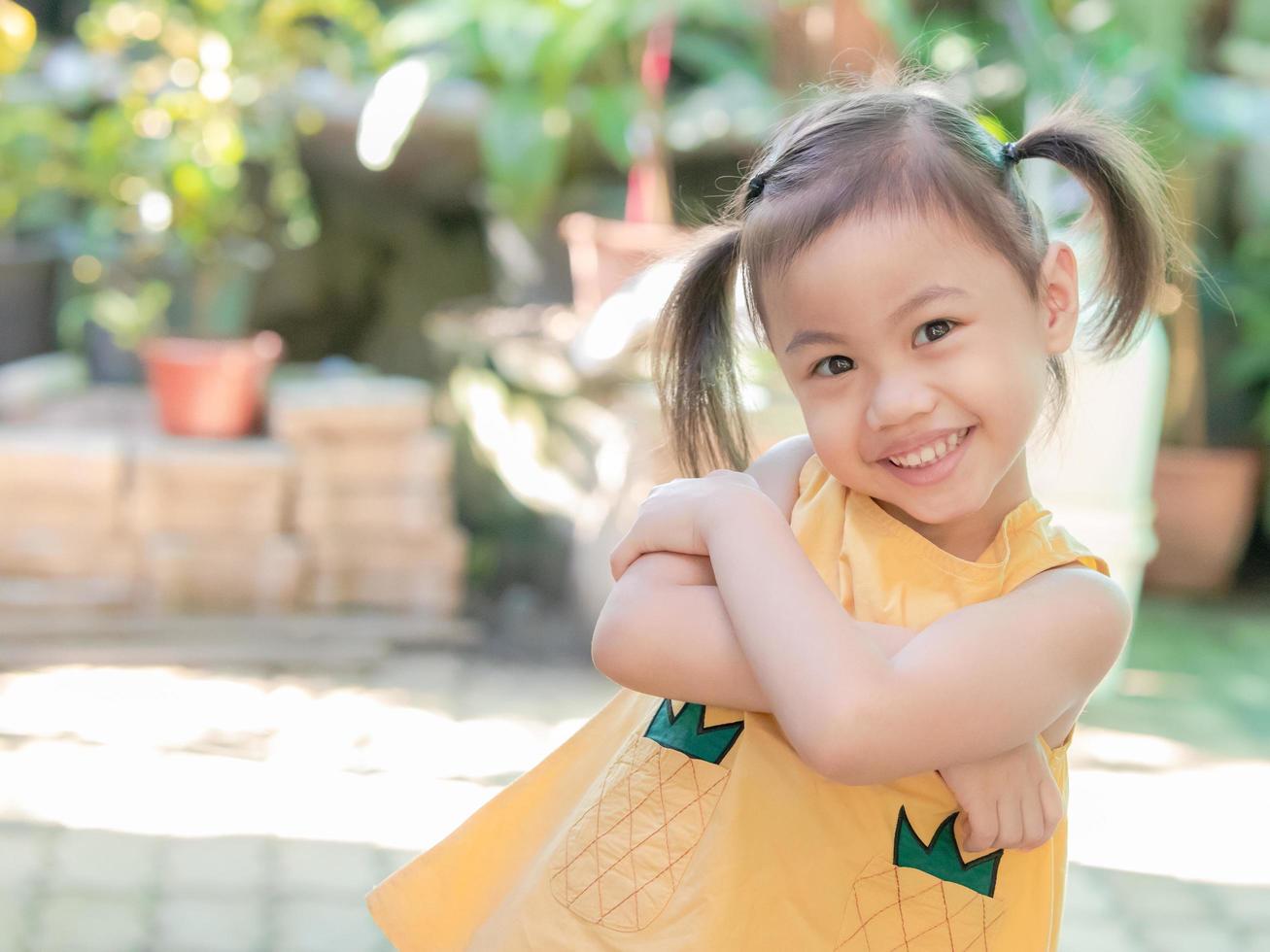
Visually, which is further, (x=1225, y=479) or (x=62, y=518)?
(x=1225, y=479)

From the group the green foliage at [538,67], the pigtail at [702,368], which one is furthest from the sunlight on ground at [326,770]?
the green foliage at [538,67]

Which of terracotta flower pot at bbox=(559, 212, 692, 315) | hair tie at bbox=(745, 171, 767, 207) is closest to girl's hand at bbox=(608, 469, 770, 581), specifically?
hair tie at bbox=(745, 171, 767, 207)

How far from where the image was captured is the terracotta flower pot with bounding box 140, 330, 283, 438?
4020mm

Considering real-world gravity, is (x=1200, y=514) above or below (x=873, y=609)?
above

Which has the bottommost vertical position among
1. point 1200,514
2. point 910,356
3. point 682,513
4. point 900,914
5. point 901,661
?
point 900,914

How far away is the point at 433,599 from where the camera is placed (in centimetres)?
410

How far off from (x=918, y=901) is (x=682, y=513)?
356mm

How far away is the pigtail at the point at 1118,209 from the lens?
1.28 meters

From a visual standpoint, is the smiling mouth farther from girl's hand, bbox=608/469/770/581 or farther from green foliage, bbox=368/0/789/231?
green foliage, bbox=368/0/789/231

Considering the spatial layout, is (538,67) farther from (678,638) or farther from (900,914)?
(900,914)

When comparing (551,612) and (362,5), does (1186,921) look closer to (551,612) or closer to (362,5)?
(551,612)

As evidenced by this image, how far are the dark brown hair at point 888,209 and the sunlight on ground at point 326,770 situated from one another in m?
1.27

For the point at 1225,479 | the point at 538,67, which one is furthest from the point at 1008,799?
the point at 1225,479

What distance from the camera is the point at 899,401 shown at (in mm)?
1161
